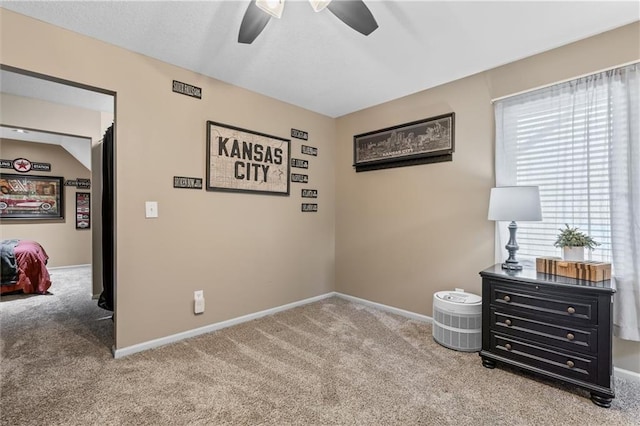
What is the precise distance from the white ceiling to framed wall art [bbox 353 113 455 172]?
446 millimetres

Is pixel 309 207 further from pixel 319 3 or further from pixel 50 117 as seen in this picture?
pixel 50 117

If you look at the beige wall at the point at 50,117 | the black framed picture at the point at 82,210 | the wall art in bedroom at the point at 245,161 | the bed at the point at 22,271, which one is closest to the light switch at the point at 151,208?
the wall art in bedroom at the point at 245,161

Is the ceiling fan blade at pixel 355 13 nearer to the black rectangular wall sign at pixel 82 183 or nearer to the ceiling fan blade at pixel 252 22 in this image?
the ceiling fan blade at pixel 252 22

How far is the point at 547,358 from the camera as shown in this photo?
1.94 meters

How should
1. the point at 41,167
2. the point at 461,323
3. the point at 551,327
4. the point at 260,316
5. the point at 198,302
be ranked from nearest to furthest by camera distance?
the point at 551,327, the point at 461,323, the point at 198,302, the point at 260,316, the point at 41,167

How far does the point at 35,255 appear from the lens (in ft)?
13.6

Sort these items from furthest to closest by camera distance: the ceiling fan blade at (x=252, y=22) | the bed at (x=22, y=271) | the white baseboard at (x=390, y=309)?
the bed at (x=22, y=271) < the white baseboard at (x=390, y=309) < the ceiling fan blade at (x=252, y=22)

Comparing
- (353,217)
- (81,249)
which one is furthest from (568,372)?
(81,249)

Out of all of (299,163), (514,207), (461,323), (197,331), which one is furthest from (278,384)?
(299,163)

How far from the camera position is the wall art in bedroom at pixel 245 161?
2.84m

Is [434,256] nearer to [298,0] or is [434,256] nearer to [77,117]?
[298,0]

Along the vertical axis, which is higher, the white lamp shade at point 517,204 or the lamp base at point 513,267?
the white lamp shade at point 517,204

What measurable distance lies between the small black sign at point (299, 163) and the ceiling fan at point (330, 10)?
1.82 metres

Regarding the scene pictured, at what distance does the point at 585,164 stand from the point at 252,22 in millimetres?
2467
